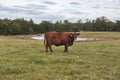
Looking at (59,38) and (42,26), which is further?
(42,26)

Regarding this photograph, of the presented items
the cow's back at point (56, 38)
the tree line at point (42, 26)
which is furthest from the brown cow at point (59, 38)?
the tree line at point (42, 26)

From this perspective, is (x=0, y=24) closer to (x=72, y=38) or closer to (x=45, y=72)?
(x=72, y=38)

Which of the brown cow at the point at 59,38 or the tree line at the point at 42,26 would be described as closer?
the brown cow at the point at 59,38

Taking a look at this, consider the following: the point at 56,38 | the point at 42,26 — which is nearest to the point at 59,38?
the point at 56,38

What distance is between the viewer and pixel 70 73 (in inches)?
430

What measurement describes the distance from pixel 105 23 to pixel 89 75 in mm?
135824

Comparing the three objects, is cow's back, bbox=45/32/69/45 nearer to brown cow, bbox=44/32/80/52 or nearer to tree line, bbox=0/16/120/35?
brown cow, bbox=44/32/80/52

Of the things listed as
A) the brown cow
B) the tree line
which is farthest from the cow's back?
the tree line

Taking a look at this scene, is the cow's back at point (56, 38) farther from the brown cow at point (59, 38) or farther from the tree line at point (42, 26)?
the tree line at point (42, 26)

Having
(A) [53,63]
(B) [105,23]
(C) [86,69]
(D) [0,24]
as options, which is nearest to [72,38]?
(A) [53,63]

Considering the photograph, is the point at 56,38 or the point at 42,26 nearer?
the point at 56,38

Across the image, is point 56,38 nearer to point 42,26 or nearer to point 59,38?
point 59,38

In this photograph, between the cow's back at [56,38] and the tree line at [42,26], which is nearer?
the cow's back at [56,38]

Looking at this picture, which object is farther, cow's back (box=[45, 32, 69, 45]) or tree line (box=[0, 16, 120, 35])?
tree line (box=[0, 16, 120, 35])
